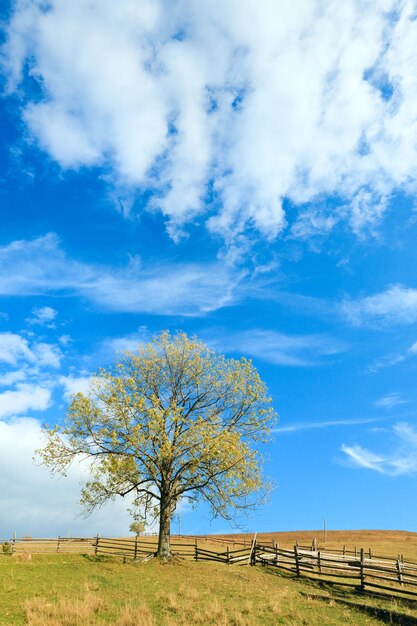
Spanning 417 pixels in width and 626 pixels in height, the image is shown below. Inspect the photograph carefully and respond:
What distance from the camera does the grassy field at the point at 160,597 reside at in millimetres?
15922

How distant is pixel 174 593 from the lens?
19250 mm

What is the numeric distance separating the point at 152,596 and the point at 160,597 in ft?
1.87

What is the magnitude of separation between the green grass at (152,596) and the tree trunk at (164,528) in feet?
4.43

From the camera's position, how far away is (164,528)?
29953 mm

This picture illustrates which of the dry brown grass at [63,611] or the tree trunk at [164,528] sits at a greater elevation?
the tree trunk at [164,528]

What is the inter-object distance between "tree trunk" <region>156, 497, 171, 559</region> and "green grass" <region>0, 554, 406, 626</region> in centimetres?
135

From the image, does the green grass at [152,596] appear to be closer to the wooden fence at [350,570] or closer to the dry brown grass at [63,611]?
the dry brown grass at [63,611]

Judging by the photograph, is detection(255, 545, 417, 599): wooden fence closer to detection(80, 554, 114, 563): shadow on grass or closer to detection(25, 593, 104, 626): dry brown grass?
detection(80, 554, 114, 563): shadow on grass

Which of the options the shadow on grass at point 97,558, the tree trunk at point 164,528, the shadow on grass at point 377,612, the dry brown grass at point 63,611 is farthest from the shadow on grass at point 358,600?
the shadow on grass at point 97,558

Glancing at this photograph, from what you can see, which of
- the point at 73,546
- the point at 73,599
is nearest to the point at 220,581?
the point at 73,599

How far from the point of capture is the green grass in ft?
52.1

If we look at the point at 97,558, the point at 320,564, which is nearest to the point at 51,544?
the point at 97,558

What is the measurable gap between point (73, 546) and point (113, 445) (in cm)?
1822

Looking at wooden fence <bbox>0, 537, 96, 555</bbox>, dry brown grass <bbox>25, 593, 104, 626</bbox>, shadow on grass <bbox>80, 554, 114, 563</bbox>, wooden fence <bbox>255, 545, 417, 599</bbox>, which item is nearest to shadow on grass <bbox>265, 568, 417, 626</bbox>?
wooden fence <bbox>255, 545, 417, 599</bbox>
